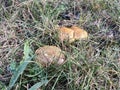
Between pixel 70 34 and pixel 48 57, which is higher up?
pixel 70 34

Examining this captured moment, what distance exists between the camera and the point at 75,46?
2.25 meters

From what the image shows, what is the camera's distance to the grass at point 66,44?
1951 millimetres

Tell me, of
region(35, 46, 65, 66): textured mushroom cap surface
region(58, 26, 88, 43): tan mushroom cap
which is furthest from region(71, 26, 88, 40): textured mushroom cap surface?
region(35, 46, 65, 66): textured mushroom cap surface

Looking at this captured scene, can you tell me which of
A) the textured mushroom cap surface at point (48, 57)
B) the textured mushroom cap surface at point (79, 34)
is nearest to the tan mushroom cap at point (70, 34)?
the textured mushroom cap surface at point (79, 34)

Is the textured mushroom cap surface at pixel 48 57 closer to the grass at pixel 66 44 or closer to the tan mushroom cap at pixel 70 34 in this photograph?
the grass at pixel 66 44

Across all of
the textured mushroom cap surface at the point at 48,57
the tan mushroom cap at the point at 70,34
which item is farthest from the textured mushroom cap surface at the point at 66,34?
the textured mushroom cap surface at the point at 48,57

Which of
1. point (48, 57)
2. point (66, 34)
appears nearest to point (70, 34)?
point (66, 34)

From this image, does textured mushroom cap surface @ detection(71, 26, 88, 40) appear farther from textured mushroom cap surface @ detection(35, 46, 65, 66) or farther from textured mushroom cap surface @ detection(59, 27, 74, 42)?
textured mushroom cap surface @ detection(35, 46, 65, 66)

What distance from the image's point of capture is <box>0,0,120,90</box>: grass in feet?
6.40

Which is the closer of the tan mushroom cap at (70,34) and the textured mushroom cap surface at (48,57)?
the textured mushroom cap surface at (48,57)

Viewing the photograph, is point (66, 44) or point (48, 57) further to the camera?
point (66, 44)

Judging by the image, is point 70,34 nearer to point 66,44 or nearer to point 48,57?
point 66,44

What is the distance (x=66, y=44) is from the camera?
7.21 feet

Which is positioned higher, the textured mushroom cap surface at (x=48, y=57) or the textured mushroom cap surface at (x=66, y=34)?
the textured mushroom cap surface at (x=66, y=34)
